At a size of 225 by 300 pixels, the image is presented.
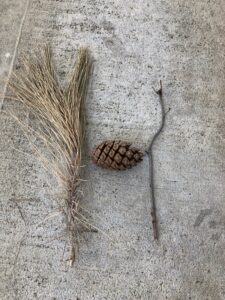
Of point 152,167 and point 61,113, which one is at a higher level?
point 61,113

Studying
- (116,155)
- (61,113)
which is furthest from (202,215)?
(61,113)

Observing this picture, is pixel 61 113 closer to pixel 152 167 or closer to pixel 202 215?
pixel 152 167

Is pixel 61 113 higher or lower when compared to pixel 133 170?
higher

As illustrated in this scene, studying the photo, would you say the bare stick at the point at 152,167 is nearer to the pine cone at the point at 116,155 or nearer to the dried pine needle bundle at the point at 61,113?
the pine cone at the point at 116,155

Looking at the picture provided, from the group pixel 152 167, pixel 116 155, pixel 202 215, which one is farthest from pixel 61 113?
pixel 202 215

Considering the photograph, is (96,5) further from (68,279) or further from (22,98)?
(68,279)

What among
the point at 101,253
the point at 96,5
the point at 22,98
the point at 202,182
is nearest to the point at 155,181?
the point at 202,182

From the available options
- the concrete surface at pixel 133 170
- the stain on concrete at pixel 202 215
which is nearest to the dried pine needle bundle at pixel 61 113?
the concrete surface at pixel 133 170
